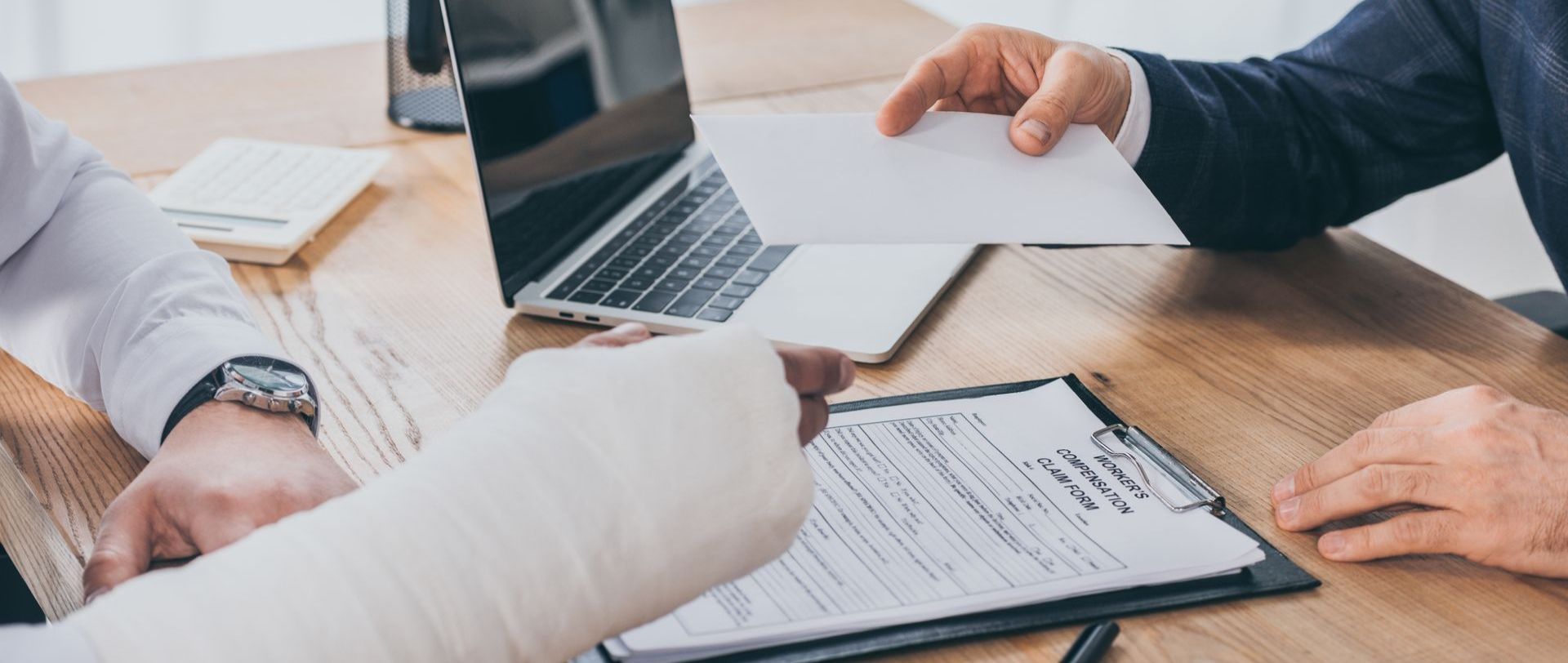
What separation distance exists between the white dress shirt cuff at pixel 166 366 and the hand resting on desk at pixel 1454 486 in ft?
2.05

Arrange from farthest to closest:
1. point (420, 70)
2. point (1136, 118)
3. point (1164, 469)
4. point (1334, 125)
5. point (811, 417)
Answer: point (420, 70) < point (1334, 125) < point (1136, 118) < point (1164, 469) < point (811, 417)

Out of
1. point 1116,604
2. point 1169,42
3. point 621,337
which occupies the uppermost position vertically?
point 621,337

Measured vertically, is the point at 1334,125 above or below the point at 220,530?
above

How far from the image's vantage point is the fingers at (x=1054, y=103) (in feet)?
2.65

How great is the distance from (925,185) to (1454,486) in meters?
0.35

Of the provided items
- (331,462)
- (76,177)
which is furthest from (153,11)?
(331,462)

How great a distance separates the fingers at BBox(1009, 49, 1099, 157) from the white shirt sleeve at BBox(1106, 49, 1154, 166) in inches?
1.9

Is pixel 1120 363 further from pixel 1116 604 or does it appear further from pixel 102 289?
pixel 102 289

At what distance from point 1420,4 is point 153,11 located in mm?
2336

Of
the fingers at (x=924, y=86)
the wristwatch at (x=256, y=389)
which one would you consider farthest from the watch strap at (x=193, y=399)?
the fingers at (x=924, y=86)

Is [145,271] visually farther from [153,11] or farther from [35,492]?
[153,11]

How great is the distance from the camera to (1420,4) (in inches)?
40.4

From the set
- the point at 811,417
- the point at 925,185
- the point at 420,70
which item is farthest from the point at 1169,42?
the point at 811,417

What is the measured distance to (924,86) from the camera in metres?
0.87
